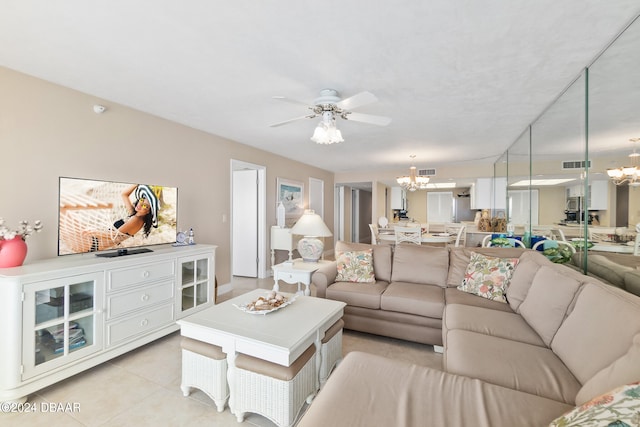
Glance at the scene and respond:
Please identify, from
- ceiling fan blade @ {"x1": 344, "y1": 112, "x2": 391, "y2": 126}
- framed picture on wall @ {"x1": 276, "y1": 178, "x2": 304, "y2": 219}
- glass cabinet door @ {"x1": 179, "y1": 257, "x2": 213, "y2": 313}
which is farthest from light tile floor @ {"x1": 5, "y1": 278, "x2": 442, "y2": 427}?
framed picture on wall @ {"x1": 276, "y1": 178, "x2": 304, "y2": 219}

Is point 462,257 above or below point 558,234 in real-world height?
below

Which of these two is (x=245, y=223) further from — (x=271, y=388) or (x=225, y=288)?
(x=271, y=388)

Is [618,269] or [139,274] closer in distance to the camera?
[618,269]

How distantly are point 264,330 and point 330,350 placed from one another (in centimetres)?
58

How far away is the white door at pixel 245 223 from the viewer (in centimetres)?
523

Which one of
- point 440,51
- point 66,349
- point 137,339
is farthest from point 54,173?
point 440,51

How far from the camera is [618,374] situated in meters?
0.98

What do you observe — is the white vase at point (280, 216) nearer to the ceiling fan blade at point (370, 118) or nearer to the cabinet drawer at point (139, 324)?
the cabinet drawer at point (139, 324)

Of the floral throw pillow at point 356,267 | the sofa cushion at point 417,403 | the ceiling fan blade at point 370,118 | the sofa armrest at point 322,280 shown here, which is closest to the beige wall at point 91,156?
the sofa armrest at point 322,280

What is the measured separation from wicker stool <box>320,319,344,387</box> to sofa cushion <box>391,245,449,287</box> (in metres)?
1.21

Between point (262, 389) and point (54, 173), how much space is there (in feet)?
8.48

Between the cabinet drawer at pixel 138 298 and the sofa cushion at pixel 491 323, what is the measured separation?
8.42 feet

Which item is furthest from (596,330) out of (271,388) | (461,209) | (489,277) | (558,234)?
(461,209)

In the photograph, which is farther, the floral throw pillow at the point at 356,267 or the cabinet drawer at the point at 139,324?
the floral throw pillow at the point at 356,267
